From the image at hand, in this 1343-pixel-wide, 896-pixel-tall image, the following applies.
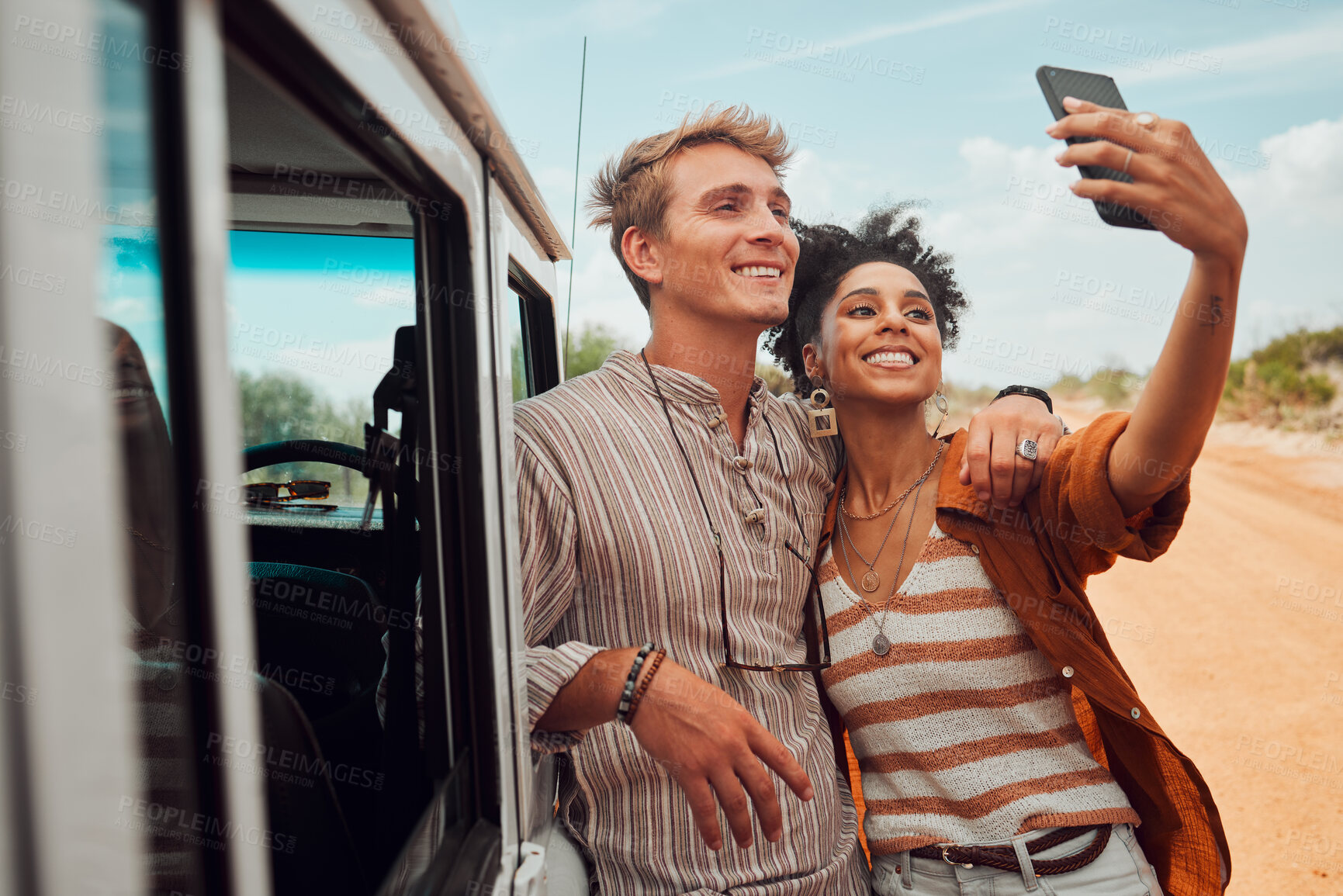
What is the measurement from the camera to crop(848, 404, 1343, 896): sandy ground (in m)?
Result: 5.34

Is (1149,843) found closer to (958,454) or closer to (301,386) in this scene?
(958,454)

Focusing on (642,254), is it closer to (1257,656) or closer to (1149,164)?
(1149,164)

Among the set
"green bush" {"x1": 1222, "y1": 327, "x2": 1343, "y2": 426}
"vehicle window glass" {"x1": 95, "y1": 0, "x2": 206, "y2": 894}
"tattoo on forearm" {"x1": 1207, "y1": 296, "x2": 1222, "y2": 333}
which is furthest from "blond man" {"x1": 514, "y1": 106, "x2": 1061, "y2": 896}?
"green bush" {"x1": 1222, "y1": 327, "x2": 1343, "y2": 426}

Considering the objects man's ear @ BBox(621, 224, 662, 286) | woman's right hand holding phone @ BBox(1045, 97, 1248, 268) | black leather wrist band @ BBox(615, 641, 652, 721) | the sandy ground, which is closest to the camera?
woman's right hand holding phone @ BBox(1045, 97, 1248, 268)

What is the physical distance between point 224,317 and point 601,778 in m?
1.45

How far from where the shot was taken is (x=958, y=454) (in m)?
2.16

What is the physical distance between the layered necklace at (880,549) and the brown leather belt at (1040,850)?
0.44 m

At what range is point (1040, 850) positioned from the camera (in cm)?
184

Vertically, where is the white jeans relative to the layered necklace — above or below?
below

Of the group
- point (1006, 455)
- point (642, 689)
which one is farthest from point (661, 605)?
point (1006, 455)

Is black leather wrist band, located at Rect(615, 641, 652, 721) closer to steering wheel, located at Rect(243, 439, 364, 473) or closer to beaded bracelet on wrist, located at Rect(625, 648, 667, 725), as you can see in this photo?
beaded bracelet on wrist, located at Rect(625, 648, 667, 725)

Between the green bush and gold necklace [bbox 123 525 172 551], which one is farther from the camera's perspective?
the green bush

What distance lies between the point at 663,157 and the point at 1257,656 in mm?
8880

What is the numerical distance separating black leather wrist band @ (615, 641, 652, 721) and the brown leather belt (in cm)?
88
